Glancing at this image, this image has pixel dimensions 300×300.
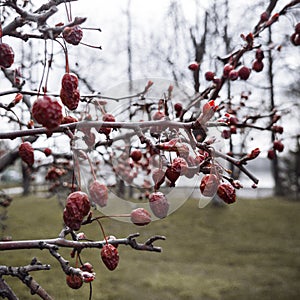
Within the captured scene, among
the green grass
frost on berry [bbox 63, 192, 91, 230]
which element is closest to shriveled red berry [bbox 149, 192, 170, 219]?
frost on berry [bbox 63, 192, 91, 230]

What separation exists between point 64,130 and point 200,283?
11.3ft

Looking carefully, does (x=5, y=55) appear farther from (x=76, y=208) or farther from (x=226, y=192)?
(x=226, y=192)

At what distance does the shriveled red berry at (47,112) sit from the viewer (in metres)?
0.64

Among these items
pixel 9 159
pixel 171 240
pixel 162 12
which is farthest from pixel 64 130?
pixel 171 240

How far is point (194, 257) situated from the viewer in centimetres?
504

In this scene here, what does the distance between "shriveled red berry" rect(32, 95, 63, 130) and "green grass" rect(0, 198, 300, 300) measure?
157 centimetres

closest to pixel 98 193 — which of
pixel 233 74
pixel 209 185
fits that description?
pixel 209 185

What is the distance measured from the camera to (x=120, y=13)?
370cm

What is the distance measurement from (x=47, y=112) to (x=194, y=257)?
Result: 15.2 ft

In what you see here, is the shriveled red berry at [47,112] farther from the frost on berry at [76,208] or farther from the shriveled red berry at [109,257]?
the shriveled red berry at [109,257]

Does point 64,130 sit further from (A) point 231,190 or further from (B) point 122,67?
(B) point 122,67

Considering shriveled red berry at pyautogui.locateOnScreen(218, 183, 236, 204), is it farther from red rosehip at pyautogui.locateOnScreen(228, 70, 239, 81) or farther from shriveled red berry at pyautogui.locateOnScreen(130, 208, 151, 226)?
red rosehip at pyautogui.locateOnScreen(228, 70, 239, 81)

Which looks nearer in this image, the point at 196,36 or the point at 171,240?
the point at 196,36

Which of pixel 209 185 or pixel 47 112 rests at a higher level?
pixel 47 112
